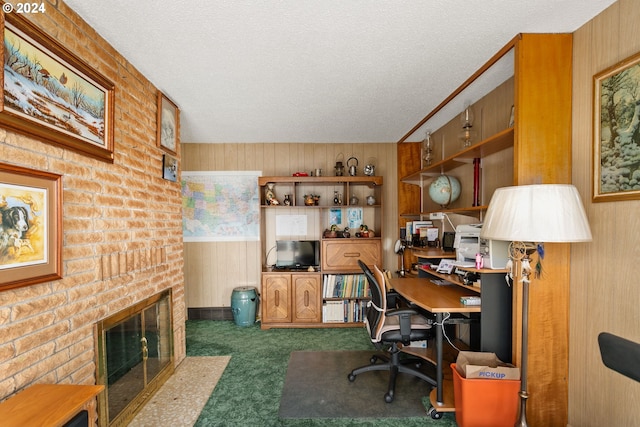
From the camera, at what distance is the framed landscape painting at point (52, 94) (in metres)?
1.20

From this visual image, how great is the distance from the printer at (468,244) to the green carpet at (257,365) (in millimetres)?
1153

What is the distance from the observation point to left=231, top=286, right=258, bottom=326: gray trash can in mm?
3727

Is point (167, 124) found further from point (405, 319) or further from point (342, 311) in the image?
point (342, 311)

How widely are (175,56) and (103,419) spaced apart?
2348 mm

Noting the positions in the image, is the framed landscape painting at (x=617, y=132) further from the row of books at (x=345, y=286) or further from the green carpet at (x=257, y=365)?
the row of books at (x=345, y=286)

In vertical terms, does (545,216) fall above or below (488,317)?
above

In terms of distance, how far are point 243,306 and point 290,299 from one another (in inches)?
25.2

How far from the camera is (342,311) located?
3.70 metres

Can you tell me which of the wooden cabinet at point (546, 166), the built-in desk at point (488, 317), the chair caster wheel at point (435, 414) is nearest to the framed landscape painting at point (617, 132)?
the wooden cabinet at point (546, 166)

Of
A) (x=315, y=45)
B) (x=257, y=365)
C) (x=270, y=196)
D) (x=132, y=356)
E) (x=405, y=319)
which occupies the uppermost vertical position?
(x=315, y=45)

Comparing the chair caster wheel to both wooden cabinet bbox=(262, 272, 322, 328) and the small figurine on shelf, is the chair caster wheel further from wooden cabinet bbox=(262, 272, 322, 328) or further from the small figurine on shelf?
the small figurine on shelf

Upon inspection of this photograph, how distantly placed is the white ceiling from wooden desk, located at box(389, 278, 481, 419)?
174 centimetres

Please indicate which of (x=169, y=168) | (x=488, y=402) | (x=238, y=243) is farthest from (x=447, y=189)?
(x=238, y=243)

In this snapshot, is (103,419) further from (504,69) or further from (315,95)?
(504,69)
